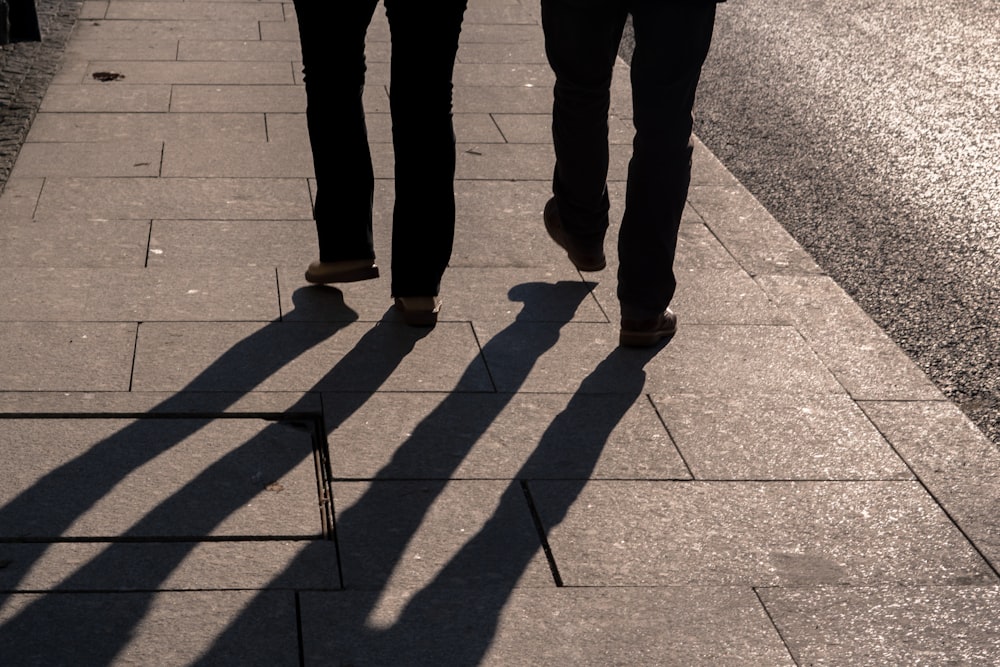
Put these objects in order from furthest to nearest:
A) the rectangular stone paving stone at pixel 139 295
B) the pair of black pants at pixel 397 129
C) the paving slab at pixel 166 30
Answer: the paving slab at pixel 166 30 < the rectangular stone paving stone at pixel 139 295 < the pair of black pants at pixel 397 129

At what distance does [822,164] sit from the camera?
6457 millimetres

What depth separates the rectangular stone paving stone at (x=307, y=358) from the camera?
3836 millimetres

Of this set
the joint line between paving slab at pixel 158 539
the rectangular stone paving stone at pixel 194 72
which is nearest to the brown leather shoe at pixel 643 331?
the joint line between paving slab at pixel 158 539

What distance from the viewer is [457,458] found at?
3.49 m

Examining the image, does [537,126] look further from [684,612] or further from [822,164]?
[684,612]

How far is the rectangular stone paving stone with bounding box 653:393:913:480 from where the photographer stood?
3531mm

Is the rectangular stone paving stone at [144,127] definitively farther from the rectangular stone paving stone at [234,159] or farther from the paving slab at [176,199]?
the paving slab at [176,199]

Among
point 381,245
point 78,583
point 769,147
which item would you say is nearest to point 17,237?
point 381,245

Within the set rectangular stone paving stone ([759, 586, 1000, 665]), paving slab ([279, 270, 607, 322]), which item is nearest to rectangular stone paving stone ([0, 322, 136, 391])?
paving slab ([279, 270, 607, 322])

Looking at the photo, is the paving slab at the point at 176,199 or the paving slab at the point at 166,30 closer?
the paving slab at the point at 176,199

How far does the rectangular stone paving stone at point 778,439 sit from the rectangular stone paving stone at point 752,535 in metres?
0.07

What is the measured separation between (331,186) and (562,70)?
30.8 inches

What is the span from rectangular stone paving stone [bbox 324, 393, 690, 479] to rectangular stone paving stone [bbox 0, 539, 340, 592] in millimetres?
396

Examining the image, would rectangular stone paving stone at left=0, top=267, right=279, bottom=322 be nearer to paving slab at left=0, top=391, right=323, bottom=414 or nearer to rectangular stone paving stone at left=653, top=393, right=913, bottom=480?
paving slab at left=0, top=391, right=323, bottom=414
